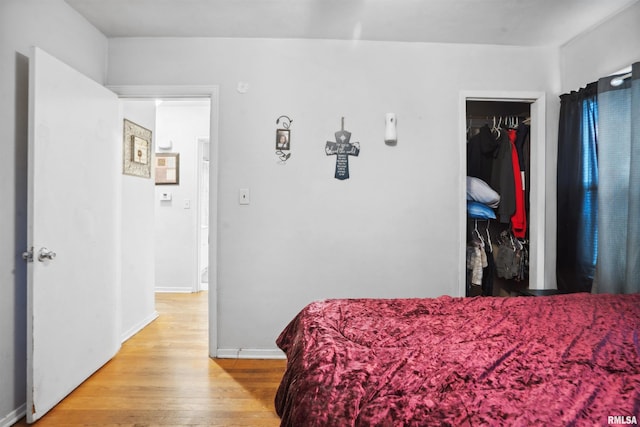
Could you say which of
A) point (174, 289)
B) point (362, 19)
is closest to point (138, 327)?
point (174, 289)

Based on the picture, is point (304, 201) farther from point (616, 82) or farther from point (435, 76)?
point (616, 82)

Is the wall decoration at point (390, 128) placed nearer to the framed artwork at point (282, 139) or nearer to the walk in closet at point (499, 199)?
the framed artwork at point (282, 139)

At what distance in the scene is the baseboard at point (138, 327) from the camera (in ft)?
8.61

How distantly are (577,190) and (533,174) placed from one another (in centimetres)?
35

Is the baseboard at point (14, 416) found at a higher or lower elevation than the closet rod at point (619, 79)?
lower

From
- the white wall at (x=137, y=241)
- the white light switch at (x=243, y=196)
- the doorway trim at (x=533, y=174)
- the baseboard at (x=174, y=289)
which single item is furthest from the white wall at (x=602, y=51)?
the baseboard at (x=174, y=289)

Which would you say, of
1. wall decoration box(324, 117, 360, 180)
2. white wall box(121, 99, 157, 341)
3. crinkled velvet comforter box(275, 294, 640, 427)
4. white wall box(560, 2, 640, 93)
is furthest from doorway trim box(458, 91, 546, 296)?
white wall box(121, 99, 157, 341)

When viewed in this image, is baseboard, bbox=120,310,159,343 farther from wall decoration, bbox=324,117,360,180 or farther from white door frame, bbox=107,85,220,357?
wall decoration, bbox=324,117,360,180

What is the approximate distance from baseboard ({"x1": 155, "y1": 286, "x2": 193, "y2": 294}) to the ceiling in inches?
116

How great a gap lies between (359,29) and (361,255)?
164 centimetres

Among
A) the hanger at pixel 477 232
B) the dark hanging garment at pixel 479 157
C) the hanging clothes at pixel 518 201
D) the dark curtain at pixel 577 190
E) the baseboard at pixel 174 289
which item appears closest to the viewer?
the dark curtain at pixel 577 190

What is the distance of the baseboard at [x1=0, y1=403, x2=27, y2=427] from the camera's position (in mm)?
1587

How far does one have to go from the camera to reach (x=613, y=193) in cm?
195

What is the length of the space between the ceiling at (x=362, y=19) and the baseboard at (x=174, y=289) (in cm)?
294
